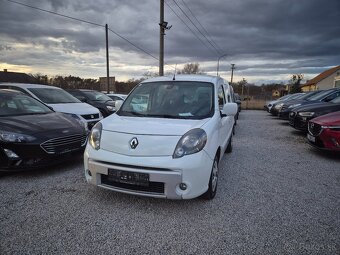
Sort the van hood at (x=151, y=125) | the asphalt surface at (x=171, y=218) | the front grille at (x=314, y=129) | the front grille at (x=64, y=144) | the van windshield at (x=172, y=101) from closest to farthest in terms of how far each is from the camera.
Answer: the asphalt surface at (x=171, y=218) < the van hood at (x=151, y=125) < the van windshield at (x=172, y=101) < the front grille at (x=64, y=144) < the front grille at (x=314, y=129)

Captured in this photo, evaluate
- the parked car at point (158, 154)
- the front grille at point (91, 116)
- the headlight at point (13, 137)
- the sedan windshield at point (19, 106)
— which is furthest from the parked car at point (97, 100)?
the parked car at point (158, 154)

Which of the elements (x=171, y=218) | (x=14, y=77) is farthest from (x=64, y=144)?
(x=14, y=77)

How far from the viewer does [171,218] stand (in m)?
2.66

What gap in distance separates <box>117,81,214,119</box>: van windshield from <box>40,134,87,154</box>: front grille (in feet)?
3.69

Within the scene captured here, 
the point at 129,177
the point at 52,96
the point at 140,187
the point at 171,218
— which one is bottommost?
the point at 171,218

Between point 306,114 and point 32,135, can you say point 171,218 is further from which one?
point 306,114

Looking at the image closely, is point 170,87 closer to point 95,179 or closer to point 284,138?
point 95,179

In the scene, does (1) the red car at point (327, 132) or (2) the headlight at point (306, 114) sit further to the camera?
(2) the headlight at point (306, 114)

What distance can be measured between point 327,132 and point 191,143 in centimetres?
378

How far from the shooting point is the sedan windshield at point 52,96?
6715 mm

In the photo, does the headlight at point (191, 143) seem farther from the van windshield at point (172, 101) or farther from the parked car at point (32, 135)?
the parked car at point (32, 135)

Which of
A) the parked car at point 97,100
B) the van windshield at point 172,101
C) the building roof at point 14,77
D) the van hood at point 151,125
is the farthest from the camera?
the building roof at point 14,77

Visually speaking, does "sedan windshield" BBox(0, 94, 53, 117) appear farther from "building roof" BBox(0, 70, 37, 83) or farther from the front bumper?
"building roof" BBox(0, 70, 37, 83)

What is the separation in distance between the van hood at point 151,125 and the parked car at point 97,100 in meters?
6.59
